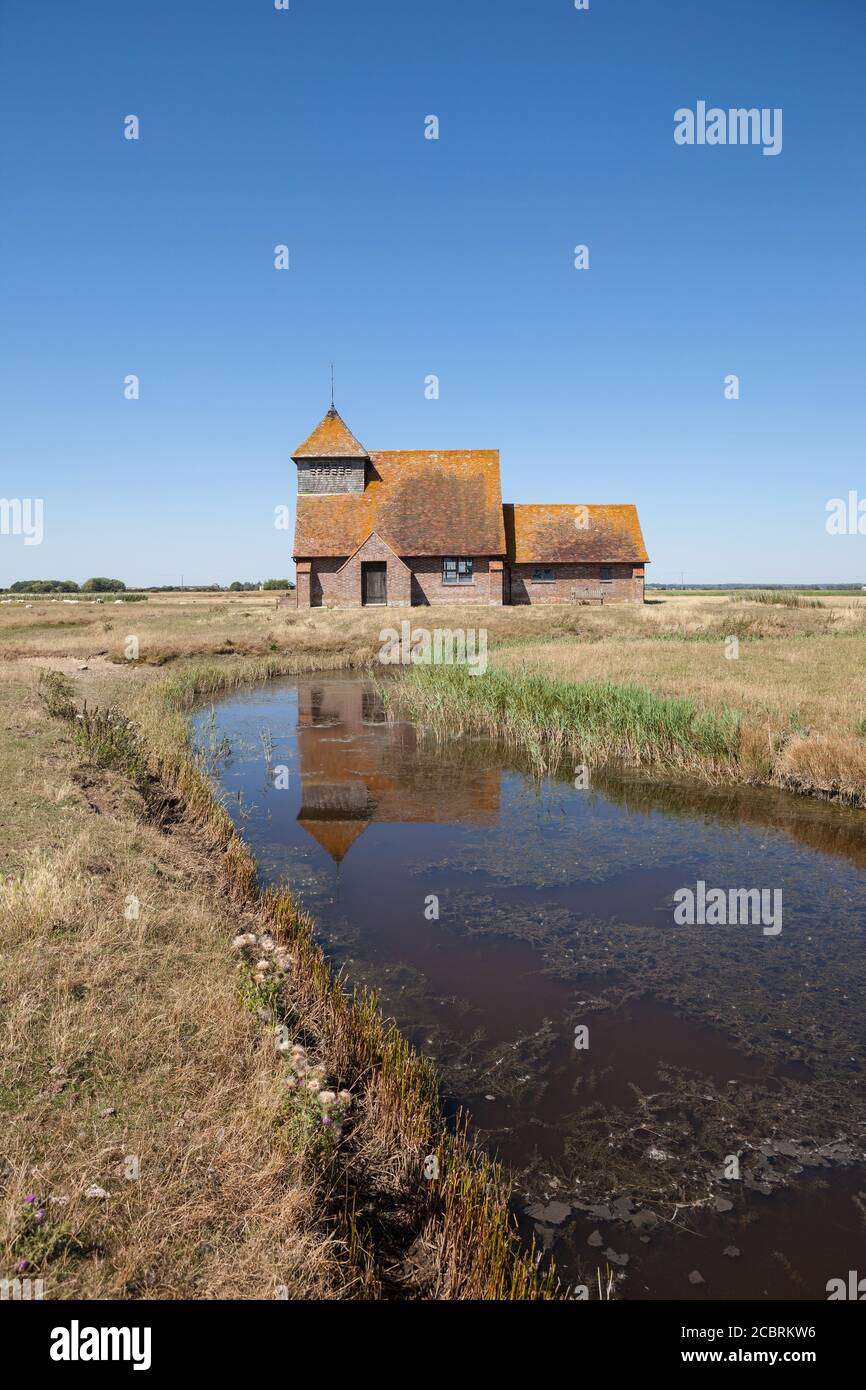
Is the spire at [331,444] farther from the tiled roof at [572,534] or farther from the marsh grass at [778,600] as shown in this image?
the marsh grass at [778,600]

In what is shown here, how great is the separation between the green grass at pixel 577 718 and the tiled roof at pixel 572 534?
2318cm

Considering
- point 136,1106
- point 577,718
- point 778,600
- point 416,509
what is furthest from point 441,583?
point 136,1106

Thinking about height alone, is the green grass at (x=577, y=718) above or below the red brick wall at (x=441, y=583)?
below

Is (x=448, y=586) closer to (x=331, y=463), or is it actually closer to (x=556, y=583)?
(x=556, y=583)

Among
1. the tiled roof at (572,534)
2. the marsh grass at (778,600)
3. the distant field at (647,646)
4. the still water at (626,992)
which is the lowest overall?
the still water at (626,992)

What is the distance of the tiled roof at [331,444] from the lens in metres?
43.2

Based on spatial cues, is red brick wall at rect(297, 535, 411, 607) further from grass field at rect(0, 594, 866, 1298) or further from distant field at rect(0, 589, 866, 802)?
grass field at rect(0, 594, 866, 1298)

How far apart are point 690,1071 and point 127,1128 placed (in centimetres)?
415

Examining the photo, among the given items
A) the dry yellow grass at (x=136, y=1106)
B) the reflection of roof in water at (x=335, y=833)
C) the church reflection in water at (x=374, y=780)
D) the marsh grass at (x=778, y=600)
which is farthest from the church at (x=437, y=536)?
the dry yellow grass at (x=136, y=1106)

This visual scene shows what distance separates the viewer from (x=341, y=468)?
4372cm
